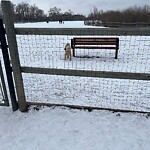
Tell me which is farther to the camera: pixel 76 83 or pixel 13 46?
pixel 76 83

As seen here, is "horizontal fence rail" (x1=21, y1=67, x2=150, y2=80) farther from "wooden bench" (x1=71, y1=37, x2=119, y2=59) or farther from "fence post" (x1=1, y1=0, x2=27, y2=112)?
"wooden bench" (x1=71, y1=37, x2=119, y2=59)

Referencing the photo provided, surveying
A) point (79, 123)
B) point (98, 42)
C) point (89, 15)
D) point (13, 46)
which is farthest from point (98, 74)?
point (89, 15)

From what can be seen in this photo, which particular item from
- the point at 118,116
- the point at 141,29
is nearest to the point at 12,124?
the point at 118,116

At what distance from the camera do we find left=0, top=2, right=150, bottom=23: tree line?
177 ft

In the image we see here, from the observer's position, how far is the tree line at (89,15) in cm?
5384

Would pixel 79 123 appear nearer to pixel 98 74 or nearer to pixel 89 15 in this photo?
pixel 98 74

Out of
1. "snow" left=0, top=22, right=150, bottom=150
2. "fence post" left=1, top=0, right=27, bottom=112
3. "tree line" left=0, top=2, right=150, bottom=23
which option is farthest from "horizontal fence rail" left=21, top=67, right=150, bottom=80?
"tree line" left=0, top=2, right=150, bottom=23

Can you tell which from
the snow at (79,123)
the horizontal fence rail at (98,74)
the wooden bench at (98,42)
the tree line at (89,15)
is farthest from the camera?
the tree line at (89,15)

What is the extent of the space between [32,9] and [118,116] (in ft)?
418

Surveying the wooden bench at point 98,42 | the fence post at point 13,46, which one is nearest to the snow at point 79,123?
the fence post at point 13,46

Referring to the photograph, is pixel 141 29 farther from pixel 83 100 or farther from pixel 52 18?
pixel 52 18

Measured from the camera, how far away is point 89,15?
13062cm

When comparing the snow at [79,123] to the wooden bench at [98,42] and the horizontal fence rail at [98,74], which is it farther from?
the wooden bench at [98,42]

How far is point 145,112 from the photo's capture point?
13.0 feet
